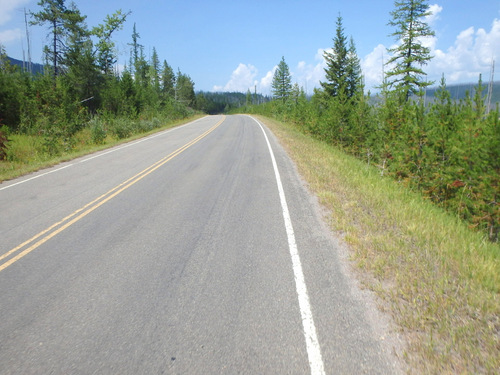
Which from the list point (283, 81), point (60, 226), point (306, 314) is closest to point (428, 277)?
point (306, 314)

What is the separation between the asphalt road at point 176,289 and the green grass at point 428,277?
360 millimetres

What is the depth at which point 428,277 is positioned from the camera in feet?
12.4

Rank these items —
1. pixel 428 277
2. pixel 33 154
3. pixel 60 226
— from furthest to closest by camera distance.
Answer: pixel 33 154
pixel 60 226
pixel 428 277

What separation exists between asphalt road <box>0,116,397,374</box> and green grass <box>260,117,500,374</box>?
360 mm

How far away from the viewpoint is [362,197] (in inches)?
282

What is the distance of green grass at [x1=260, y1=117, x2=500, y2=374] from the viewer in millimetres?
2693

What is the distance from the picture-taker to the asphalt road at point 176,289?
2.78 meters

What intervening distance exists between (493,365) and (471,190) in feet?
23.1

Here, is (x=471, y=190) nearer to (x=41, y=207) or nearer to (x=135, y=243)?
(x=135, y=243)

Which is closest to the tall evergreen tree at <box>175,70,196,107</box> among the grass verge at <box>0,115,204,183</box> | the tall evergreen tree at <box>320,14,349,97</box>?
the tall evergreen tree at <box>320,14,349,97</box>

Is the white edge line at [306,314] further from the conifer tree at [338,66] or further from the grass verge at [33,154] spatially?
the conifer tree at [338,66]

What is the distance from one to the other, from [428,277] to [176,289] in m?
3.02

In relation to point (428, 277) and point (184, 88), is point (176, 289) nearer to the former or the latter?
point (428, 277)

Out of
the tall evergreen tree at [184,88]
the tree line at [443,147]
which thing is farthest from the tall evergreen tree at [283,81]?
the tree line at [443,147]
